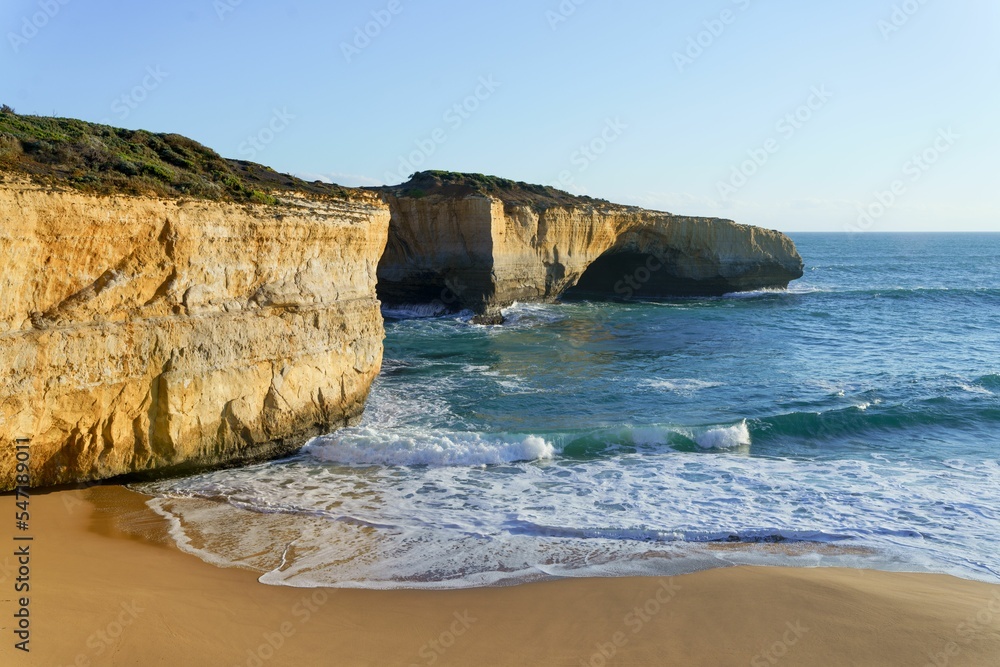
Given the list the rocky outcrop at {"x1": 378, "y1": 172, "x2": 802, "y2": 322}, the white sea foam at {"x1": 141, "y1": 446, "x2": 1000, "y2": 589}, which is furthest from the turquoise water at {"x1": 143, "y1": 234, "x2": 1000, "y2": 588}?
the rocky outcrop at {"x1": 378, "y1": 172, "x2": 802, "y2": 322}

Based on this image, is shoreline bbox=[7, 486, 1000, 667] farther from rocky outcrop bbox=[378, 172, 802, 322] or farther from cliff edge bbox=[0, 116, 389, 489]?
rocky outcrop bbox=[378, 172, 802, 322]

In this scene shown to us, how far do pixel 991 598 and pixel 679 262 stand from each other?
31069 mm

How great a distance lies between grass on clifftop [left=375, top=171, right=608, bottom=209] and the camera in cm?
3097

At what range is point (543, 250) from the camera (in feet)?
110

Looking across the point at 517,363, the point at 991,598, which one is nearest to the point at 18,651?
the point at 991,598

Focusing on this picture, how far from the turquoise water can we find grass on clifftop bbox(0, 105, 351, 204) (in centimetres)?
429

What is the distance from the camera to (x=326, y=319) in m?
12.7

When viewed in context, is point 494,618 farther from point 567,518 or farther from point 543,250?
point 543,250

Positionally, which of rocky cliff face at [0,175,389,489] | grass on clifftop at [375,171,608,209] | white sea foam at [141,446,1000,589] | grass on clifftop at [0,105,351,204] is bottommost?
white sea foam at [141,446,1000,589]

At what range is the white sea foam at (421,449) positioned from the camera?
1260 cm

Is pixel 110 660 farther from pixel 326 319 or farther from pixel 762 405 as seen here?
pixel 762 405

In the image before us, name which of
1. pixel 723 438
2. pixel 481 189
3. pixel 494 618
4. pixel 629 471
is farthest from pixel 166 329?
pixel 481 189

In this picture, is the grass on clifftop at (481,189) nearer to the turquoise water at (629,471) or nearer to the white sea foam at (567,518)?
the turquoise water at (629,471)

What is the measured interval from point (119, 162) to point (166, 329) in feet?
8.46
